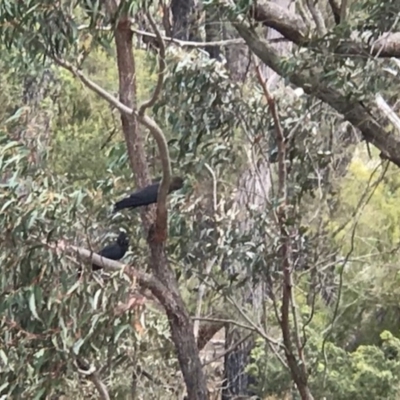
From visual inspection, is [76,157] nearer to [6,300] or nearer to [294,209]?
[294,209]

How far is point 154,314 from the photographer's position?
455 centimetres

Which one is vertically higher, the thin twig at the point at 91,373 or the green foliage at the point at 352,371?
the green foliage at the point at 352,371

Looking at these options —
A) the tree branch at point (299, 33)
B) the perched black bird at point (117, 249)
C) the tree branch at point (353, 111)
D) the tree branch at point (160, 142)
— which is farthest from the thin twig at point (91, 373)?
the tree branch at point (299, 33)

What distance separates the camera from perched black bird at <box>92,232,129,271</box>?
126 inches

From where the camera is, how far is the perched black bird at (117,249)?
126 inches

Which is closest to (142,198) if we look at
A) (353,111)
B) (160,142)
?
(160,142)

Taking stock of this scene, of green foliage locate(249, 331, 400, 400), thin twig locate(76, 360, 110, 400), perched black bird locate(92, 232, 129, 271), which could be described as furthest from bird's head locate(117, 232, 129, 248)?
green foliage locate(249, 331, 400, 400)

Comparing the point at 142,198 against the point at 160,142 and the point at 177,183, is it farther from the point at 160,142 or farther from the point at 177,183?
the point at 177,183

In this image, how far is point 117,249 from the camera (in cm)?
326

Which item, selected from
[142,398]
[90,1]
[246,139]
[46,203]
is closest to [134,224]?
[246,139]

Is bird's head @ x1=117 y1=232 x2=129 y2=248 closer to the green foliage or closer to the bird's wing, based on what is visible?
the bird's wing

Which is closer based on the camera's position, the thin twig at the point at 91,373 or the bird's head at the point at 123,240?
the thin twig at the point at 91,373

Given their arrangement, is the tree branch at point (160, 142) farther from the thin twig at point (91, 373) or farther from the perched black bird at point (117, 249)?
the thin twig at point (91, 373)

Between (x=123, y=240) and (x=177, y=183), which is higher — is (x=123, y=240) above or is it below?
below
